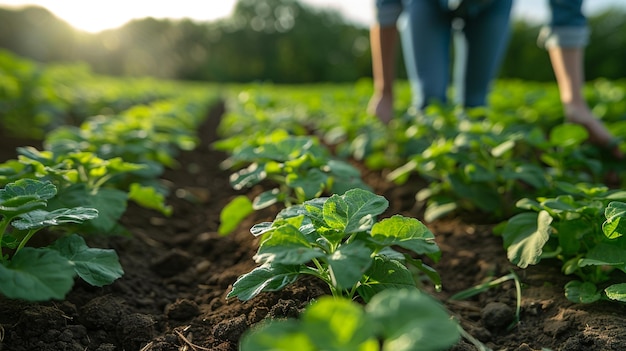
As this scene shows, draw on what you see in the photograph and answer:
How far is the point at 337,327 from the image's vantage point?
0.82m

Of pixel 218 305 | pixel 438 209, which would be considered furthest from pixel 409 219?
pixel 438 209

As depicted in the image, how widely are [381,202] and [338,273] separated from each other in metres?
0.34

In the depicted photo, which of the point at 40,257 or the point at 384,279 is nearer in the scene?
the point at 40,257

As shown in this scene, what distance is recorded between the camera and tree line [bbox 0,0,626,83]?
30.1 m

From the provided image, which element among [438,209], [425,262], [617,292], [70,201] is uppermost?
[70,201]

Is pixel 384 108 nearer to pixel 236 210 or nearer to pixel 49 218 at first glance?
pixel 236 210

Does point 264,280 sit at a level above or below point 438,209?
above

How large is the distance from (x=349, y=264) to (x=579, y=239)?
1065mm

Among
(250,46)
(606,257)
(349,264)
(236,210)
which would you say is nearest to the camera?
(349,264)

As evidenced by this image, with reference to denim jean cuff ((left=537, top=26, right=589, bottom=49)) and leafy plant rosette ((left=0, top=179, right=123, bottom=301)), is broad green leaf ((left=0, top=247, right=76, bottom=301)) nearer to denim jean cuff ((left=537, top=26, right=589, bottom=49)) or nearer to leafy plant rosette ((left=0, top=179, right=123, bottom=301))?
leafy plant rosette ((left=0, top=179, right=123, bottom=301))

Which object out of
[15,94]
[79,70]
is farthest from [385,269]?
[79,70]

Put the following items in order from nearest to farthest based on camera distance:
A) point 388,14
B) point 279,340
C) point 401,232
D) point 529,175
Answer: point 279,340 < point 401,232 < point 529,175 < point 388,14

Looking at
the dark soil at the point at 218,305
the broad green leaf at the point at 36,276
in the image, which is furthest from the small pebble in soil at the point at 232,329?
the broad green leaf at the point at 36,276

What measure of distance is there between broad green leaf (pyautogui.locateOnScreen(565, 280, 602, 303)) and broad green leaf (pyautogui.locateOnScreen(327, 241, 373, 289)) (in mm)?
930
